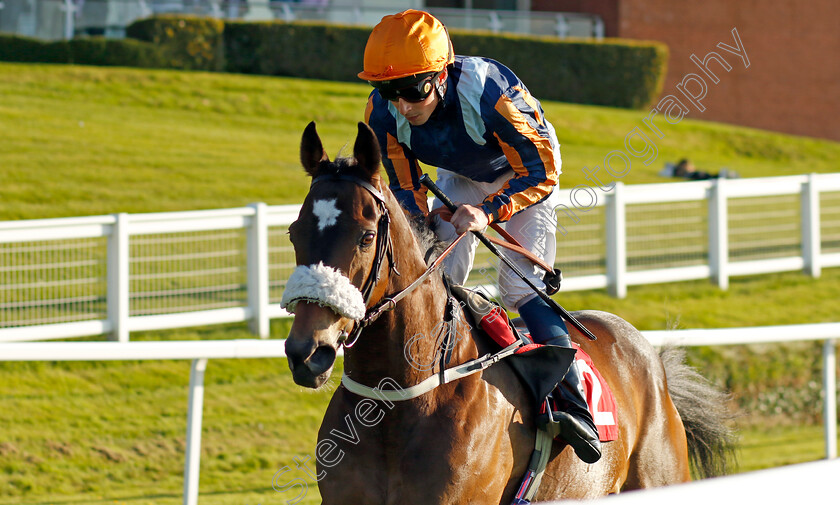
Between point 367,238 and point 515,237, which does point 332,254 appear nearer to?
point 367,238

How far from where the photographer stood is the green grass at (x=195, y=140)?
403 inches

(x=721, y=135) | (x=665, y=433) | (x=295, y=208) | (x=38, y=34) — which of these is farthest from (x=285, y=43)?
(x=665, y=433)

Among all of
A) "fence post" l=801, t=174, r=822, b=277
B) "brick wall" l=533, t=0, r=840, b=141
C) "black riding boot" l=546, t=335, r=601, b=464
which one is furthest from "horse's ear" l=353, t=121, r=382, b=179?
"brick wall" l=533, t=0, r=840, b=141

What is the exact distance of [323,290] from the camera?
2.27 m

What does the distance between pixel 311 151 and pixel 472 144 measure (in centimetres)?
69

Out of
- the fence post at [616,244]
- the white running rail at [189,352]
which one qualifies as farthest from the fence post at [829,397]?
the fence post at [616,244]

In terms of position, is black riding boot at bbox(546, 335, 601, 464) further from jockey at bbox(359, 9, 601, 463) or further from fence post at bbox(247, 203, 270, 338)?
fence post at bbox(247, 203, 270, 338)

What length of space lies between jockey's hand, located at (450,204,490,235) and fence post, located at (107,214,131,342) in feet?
13.8

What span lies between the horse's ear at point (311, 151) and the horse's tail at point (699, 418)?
219cm

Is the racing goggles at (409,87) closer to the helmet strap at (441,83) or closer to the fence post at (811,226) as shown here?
the helmet strap at (441,83)

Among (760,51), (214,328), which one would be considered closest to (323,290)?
(214,328)

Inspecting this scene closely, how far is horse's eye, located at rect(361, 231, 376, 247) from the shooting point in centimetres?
→ 242

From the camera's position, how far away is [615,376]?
11.7 feet

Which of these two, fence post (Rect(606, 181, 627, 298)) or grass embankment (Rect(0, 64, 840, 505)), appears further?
fence post (Rect(606, 181, 627, 298))
